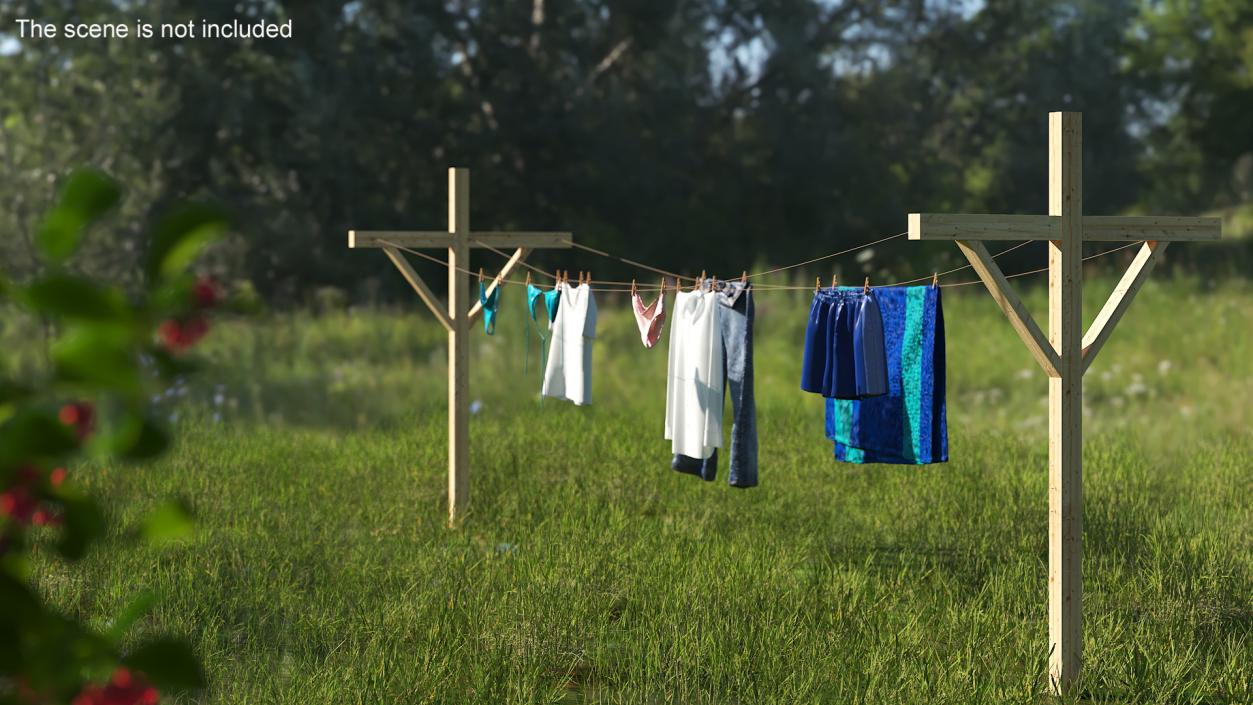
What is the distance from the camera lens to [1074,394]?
5.07 m

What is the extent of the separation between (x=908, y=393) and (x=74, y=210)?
497cm

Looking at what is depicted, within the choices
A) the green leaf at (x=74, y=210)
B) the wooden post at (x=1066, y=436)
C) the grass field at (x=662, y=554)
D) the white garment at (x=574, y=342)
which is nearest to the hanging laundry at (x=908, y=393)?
the wooden post at (x=1066, y=436)

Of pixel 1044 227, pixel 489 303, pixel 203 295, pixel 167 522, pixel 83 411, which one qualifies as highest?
pixel 1044 227

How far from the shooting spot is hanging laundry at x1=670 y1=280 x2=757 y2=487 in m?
6.02

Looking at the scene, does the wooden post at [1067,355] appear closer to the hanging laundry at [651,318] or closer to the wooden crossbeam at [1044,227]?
the wooden crossbeam at [1044,227]

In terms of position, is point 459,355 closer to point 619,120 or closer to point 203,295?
point 203,295

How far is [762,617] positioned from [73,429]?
488cm

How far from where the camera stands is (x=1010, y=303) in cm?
489

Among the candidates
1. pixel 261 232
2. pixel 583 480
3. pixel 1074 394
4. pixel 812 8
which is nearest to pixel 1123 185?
pixel 812 8

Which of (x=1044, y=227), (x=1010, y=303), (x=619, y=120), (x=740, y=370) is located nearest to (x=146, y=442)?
(x=1010, y=303)

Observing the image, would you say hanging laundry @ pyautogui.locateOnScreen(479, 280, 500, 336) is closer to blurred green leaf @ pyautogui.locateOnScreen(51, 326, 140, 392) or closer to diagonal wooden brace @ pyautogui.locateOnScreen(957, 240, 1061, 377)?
diagonal wooden brace @ pyautogui.locateOnScreen(957, 240, 1061, 377)

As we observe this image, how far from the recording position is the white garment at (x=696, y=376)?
6137 millimetres

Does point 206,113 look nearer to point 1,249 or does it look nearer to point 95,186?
point 1,249

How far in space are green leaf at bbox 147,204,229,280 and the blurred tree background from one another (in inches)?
561
